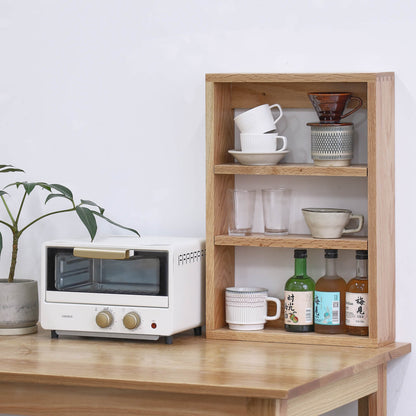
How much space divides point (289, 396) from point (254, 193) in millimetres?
839

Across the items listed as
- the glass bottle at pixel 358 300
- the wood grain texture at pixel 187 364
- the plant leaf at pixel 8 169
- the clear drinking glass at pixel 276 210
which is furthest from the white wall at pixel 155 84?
the wood grain texture at pixel 187 364

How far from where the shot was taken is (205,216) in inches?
112

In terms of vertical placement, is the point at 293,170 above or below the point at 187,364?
above

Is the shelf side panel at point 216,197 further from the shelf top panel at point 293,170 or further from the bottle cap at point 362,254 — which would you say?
the bottle cap at point 362,254

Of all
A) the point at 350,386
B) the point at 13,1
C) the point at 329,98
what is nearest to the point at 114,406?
the point at 350,386

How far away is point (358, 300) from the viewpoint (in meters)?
2.61

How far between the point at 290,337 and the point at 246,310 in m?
0.15

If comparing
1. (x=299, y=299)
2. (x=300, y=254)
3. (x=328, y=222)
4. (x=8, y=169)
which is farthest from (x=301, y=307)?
(x=8, y=169)

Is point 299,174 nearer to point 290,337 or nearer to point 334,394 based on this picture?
point 290,337

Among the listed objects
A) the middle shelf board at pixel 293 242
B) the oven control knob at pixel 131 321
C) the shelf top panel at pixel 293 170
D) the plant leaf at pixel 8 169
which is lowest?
the oven control knob at pixel 131 321

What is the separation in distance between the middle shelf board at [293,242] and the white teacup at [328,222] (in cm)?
2

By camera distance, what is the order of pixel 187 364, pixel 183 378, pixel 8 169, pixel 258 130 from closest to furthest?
pixel 183 378 → pixel 187 364 → pixel 258 130 → pixel 8 169

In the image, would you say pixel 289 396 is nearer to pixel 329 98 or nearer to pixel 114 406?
pixel 114 406

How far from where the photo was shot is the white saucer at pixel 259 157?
8.75 feet
